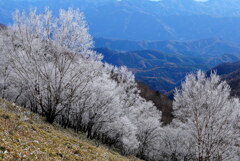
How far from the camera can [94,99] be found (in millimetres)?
43656

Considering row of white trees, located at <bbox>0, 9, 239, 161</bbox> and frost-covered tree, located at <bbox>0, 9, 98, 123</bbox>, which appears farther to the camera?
frost-covered tree, located at <bbox>0, 9, 98, 123</bbox>

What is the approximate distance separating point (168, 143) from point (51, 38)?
188 ft

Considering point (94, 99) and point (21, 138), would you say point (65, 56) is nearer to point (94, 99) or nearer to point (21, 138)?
point (94, 99)

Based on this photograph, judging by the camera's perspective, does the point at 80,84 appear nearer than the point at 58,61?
No

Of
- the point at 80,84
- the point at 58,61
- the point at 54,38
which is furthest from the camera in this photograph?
the point at 80,84

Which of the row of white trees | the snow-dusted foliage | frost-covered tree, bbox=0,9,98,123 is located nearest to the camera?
the row of white trees

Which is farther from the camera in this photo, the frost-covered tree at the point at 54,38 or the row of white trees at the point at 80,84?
the frost-covered tree at the point at 54,38

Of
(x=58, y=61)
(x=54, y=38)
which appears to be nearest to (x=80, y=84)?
(x=58, y=61)

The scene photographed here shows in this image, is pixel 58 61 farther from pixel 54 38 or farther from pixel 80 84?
pixel 80 84

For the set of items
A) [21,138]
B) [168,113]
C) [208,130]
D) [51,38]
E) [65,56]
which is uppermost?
[168,113]

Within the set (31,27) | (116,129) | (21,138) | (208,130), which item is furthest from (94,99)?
(21,138)

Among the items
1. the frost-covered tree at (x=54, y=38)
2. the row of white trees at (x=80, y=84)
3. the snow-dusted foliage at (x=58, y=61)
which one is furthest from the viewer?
the snow-dusted foliage at (x=58, y=61)

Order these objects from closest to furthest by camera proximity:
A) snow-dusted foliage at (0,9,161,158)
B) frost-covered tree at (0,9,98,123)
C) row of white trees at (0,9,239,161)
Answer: row of white trees at (0,9,239,161) → frost-covered tree at (0,9,98,123) → snow-dusted foliage at (0,9,161,158)

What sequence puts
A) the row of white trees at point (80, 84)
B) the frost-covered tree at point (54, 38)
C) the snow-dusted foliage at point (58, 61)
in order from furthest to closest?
the snow-dusted foliage at point (58, 61)
the frost-covered tree at point (54, 38)
the row of white trees at point (80, 84)
